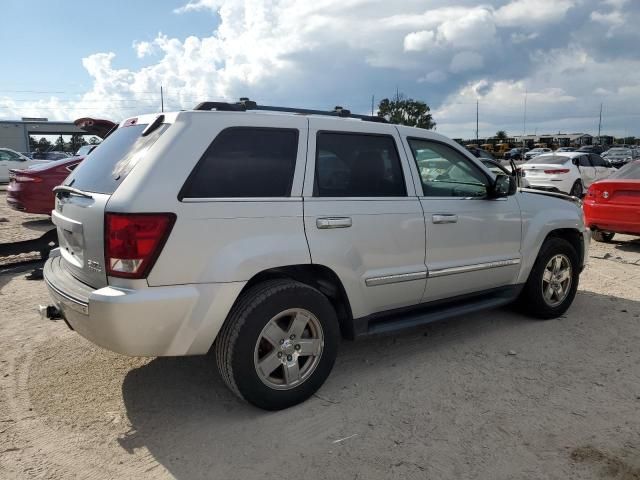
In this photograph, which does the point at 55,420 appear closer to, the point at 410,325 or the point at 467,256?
the point at 410,325

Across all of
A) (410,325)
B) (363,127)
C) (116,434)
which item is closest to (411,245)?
(410,325)

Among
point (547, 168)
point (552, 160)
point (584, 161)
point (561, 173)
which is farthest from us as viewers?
point (584, 161)

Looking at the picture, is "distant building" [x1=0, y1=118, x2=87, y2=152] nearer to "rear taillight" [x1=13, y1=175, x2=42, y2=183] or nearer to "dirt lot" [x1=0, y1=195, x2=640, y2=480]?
"rear taillight" [x1=13, y1=175, x2=42, y2=183]

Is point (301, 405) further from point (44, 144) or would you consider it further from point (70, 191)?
point (44, 144)

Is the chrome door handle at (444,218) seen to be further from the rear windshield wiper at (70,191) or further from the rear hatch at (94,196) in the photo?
the rear windshield wiper at (70,191)

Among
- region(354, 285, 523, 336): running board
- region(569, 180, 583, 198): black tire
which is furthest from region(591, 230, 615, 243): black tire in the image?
region(569, 180, 583, 198): black tire

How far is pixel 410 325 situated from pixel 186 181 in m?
1.96

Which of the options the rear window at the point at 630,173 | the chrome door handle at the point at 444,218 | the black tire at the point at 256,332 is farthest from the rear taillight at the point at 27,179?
the rear window at the point at 630,173

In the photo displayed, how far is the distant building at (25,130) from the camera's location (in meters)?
55.8

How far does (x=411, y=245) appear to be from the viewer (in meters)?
3.79

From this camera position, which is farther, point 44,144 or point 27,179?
point 44,144

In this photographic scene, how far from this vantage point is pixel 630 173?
27.0 ft

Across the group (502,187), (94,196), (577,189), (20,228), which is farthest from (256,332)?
(577,189)

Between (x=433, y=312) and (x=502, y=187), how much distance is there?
4.09 ft
